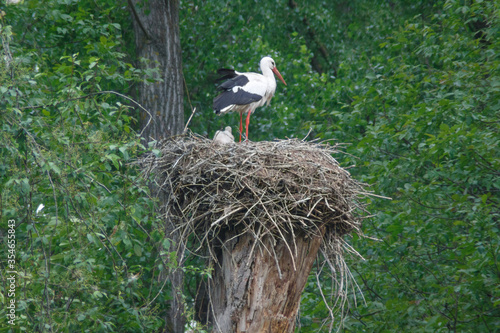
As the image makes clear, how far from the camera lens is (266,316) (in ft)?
15.8

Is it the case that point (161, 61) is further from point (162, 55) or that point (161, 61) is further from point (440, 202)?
point (440, 202)

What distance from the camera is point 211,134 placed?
11008 millimetres

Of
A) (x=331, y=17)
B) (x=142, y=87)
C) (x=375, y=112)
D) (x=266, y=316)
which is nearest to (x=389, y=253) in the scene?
(x=375, y=112)

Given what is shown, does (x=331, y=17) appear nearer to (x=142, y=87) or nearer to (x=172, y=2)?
(x=172, y=2)

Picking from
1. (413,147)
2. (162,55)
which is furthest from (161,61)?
(413,147)

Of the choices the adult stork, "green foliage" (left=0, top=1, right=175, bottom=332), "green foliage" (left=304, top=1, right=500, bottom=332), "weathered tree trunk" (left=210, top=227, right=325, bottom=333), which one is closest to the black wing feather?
the adult stork

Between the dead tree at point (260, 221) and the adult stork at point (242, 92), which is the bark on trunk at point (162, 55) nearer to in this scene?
the adult stork at point (242, 92)

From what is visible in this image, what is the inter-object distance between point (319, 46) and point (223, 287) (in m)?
11.3

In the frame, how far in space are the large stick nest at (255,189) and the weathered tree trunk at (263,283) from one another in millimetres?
140

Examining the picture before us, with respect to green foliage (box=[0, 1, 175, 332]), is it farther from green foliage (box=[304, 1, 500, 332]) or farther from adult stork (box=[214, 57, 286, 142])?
green foliage (box=[304, 1, 500, 332])

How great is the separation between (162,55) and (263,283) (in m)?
4.99

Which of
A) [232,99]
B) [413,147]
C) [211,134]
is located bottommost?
[211,134]

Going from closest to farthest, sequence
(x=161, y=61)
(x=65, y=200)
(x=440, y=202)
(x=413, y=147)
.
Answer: (x=65, y=200)
(x=440, y=202)
(x=413, y=147)
(x=161, y=61)

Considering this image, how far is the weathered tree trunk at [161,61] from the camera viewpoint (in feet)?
27.8
